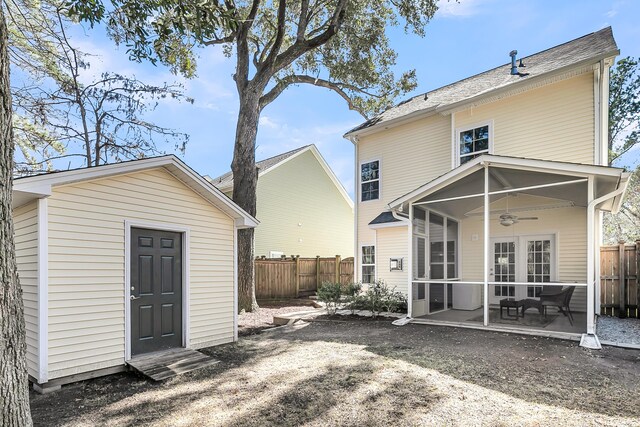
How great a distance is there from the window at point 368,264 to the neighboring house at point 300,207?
20.1 feet

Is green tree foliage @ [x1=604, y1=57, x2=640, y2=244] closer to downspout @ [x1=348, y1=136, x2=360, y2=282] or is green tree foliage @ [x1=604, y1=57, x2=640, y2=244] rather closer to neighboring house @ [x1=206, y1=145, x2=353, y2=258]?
downspout @ [x1=348, y1=136, x2=360, y2=282]

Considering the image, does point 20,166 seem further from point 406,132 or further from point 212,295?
point 406,132

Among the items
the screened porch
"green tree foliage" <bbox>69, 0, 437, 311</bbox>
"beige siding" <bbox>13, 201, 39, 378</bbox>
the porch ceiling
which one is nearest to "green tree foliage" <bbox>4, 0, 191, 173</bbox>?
"green tree foliage" <bbox>69, 0, 437, 311</bbox>

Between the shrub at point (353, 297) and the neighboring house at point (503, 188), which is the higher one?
the neighboring house at point (503, 188)

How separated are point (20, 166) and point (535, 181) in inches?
515

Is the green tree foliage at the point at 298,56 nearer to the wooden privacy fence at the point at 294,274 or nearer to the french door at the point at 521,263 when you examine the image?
the wooden privacy fence at the point at 294,274

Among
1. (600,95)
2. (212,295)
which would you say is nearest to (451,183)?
(600,95)

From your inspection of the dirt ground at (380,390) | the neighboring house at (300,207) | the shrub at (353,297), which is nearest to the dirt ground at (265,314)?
the shrub at (353,297)

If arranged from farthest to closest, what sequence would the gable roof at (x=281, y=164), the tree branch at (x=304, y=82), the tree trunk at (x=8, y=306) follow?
the gable roof at (x=281, y=164), the tree branch at (x=304, y=82), the tree trunk at (x=8, y=306)

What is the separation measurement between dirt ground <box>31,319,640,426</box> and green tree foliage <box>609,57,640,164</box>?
54.4 ft

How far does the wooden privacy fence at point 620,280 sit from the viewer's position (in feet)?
29.5

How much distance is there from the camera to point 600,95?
8641 mm


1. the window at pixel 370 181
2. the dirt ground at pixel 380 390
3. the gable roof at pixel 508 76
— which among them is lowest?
the dirt ground at pixel 380 390

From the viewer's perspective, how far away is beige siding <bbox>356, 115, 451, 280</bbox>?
1146 cm
